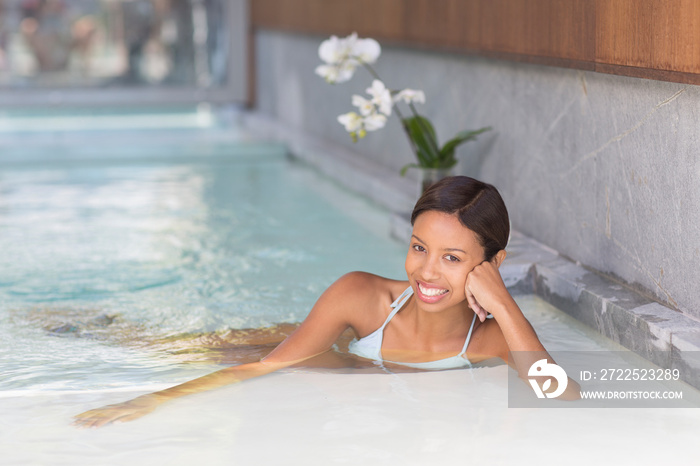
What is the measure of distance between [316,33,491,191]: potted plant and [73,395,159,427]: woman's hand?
203 centimetres

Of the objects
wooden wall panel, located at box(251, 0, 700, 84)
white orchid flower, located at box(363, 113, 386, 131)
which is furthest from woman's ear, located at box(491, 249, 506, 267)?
white orchid flower, located at box(363, 113, 386, 131)

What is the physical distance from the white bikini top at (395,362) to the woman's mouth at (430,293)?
17 cm

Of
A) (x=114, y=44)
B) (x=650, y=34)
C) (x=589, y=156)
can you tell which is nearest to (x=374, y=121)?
(x=589, y=156)

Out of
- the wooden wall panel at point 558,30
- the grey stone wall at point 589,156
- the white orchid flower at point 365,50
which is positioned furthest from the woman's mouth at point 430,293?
the white orchid flower at point 365,50

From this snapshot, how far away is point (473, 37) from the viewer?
16.3ft

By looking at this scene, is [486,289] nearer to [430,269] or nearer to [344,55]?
[430,269]

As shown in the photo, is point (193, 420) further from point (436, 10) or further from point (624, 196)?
point (436, 10)

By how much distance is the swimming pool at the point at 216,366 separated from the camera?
2.38 metres

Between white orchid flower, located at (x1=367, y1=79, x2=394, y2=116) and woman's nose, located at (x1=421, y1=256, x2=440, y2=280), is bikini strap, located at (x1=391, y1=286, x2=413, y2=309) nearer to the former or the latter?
woman's nose, located at (x1=421, y1=256, x2=440, y2=280)

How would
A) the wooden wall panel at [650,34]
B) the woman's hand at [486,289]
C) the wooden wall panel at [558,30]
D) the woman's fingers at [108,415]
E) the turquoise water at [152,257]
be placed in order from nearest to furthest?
1. the woman's fingers at [108,415]
2. the woman's hand at [486,289]
3. the wooden wall panel at [650,34]
4. the wooden wall panel at [558,30]
5. the turquoise water at [152,257]

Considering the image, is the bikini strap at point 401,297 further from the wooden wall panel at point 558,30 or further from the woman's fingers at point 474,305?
the wooden wall panel at point 558,30

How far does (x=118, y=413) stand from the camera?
2551mm

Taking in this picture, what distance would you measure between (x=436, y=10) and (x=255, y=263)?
192 cm

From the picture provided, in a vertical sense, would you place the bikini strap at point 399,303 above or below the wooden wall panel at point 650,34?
below
